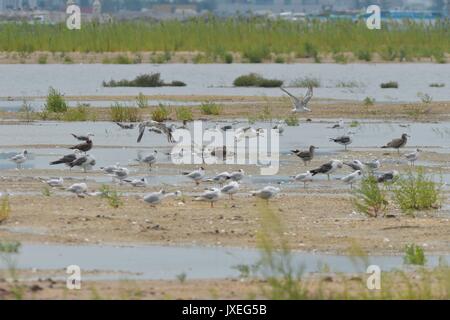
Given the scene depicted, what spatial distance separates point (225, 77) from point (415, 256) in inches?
1617

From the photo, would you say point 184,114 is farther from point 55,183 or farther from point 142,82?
point 142,82

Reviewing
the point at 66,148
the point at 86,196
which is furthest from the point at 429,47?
the point at 86,196

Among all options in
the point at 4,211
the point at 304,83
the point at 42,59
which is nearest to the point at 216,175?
the point at 4,211

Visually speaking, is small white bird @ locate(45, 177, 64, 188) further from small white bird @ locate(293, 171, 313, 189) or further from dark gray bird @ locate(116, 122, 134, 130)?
dark gray bird @ locate(116, 122, 134, 130)

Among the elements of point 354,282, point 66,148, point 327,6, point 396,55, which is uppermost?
point 354,282

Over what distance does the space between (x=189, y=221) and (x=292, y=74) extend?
40332 mm

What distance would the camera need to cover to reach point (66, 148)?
86.1 feet

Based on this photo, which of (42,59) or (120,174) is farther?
(42,59)

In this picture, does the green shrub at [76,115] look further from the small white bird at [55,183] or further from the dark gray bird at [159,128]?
the small white bird at [55,183]

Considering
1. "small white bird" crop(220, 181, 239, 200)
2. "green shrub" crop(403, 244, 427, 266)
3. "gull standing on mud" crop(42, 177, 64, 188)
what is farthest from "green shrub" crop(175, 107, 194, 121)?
"green shrub" crop(403, 244, 427, 266)

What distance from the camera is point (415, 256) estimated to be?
44.4ft
